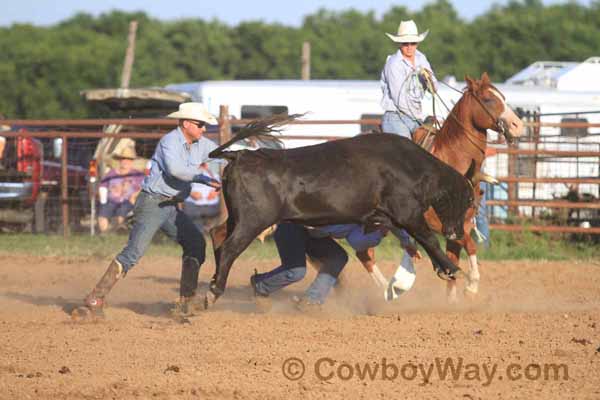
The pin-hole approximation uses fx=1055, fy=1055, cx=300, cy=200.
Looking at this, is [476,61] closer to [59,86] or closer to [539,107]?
[59,86]

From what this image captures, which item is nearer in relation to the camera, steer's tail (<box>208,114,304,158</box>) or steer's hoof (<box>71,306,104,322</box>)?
steer's tail (<box>208,114,304,158</box>)

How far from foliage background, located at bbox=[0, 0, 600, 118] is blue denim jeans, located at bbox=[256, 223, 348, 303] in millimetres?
25340

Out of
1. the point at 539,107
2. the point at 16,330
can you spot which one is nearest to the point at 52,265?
the point at 16,330

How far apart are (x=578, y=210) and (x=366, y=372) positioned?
9321mm

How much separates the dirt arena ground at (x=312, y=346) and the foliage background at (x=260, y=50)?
978 inches

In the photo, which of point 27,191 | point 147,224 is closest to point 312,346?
point 147,224

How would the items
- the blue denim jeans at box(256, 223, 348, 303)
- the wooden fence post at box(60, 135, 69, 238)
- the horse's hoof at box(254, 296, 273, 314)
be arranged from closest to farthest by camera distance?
the blue denim jeans at box(256, 223, 348, 303), the horse's hoof at box(254, 296, 273, 314), the wooden fence post at box(60, 135, 69, 238)

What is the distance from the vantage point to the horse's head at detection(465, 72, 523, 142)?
8.82 meters

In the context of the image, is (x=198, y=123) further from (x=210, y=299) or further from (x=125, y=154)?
(x=125, y=154)

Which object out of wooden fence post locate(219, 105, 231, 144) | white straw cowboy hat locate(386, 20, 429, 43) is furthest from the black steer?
wooden fence post locate(219, 105, 231, 144)

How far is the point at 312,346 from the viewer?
698cm

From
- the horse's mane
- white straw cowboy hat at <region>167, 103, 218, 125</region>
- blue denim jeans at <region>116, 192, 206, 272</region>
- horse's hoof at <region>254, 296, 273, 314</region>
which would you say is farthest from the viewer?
the horse's mane

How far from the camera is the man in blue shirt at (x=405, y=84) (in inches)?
365

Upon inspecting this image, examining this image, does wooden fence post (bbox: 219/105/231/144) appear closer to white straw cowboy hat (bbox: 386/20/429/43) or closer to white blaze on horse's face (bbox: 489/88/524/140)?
white straw cowboy hat (bbox: 386/20/429/43)
